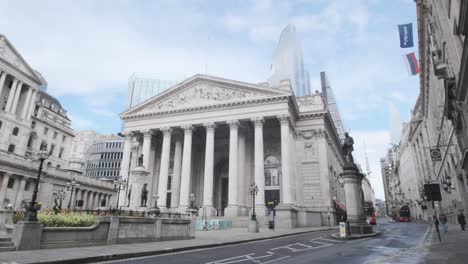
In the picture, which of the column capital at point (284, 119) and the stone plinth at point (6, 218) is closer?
the stone plinth at point (6, 218)

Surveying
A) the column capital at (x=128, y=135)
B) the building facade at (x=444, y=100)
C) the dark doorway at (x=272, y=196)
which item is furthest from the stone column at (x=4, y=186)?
the building facade at (x=444, y=100)

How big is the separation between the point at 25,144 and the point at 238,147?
127 feet

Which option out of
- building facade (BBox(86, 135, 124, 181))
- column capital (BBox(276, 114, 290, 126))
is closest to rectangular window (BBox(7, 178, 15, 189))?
column capital (BBox(276, 114, 290, 126))

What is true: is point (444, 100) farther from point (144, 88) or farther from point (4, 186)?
point (144, 88)

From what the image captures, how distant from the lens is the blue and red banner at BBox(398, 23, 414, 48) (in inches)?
1024

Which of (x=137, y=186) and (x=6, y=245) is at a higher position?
(x=137, y=186)

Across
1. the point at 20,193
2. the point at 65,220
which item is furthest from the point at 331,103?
the point at 65,220

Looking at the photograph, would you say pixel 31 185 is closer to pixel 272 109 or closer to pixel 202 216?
pixel 202 216

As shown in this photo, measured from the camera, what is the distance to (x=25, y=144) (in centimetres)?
5219

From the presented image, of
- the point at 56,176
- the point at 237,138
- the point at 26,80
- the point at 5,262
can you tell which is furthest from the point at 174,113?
the point at 5,262

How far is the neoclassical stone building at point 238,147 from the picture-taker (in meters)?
37.7

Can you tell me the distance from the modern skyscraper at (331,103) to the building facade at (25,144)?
96.8 m

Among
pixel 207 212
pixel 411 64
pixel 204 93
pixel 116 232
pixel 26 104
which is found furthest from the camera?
pixel 26 104

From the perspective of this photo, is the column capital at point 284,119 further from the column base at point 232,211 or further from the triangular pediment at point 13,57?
the triangular pediment at point 13,57
